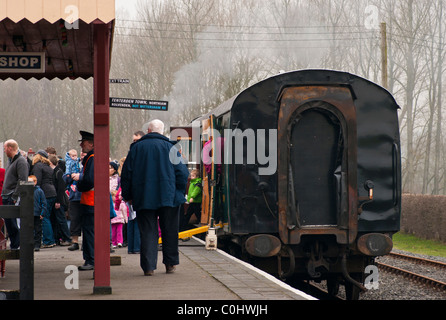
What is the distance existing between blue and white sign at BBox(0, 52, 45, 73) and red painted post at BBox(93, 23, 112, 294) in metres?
0.68

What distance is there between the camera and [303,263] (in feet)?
37.2

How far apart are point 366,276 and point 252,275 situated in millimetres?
2882

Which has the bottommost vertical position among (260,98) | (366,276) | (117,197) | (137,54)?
(366,276)

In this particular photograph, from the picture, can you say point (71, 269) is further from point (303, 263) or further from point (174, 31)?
point (174, 31)

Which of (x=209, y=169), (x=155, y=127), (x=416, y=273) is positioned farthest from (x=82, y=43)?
(x=416, y=273)

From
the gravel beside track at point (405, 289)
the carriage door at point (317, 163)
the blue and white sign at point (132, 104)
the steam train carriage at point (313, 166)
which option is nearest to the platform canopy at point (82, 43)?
the steam train carriage at point (313, 166)

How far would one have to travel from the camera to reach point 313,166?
1090 centimetres

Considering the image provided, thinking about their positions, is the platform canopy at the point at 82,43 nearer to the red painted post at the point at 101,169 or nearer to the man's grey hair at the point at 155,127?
the red painted post at the point at 101,169

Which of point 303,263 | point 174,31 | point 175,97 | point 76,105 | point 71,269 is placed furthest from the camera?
point 76,105

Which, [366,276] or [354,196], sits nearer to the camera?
[354,196]

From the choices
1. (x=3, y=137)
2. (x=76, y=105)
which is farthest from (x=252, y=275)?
(x=76, y=105)

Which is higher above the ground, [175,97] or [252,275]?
[175,97]
